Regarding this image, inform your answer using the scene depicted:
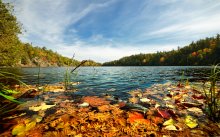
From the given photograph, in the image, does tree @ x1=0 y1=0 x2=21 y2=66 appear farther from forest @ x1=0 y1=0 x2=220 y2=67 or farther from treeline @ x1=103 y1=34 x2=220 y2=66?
treeline @ x1=103 y1=34 x2=220 y2=66

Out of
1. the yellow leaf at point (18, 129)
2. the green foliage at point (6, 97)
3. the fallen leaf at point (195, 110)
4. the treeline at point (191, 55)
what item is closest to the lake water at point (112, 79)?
the green foliage at point (6, 97)

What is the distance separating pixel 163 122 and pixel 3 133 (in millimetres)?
3371

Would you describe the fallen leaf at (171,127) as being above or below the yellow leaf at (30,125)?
below

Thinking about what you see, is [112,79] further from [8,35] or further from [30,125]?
[8,35]

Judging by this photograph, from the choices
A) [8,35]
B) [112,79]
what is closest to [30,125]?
[112,79]

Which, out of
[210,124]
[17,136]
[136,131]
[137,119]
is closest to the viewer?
[17,136]

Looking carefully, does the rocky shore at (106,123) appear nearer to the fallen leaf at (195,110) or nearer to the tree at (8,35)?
the fallen leaf at (195,110)

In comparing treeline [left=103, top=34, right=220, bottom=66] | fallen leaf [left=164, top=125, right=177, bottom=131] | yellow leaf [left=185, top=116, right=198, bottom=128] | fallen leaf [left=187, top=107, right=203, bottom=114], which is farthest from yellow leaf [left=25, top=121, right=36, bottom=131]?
treeline [left=103, top=34, right=220, bottom=66]

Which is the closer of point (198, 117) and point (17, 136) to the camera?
point (17, 136)

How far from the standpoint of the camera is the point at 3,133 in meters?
2.90

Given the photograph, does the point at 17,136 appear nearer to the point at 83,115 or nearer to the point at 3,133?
the point at 3,133

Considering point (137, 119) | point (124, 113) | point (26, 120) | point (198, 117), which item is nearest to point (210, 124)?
point (198, 117)

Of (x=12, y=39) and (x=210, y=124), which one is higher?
(x=12, y=39)

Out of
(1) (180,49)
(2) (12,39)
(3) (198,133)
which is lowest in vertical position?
(3) (198,133)
